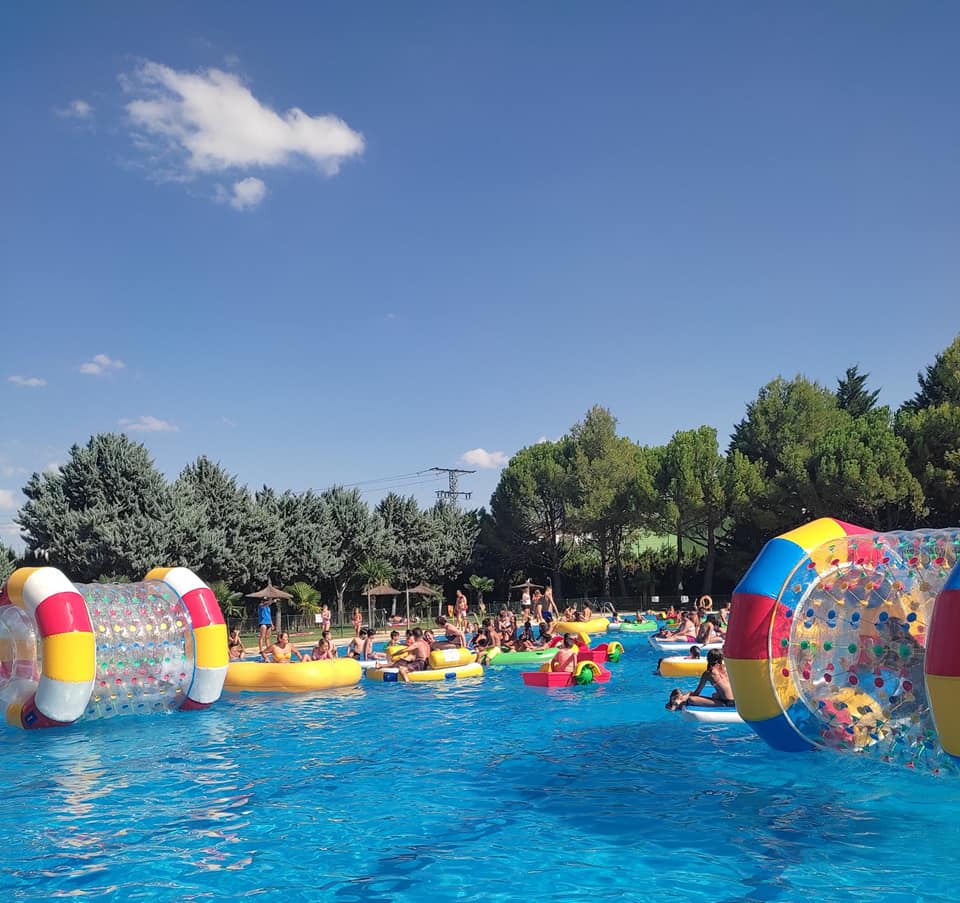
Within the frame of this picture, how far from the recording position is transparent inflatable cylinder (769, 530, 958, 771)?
7.29m

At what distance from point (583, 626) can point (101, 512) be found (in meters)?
17.3

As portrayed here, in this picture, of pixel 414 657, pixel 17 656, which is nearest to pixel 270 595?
pixel 414 657

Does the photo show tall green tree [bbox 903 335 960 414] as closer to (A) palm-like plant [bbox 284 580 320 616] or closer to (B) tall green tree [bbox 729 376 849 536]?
(B) tall green tree [bbox 729 376 849 536]

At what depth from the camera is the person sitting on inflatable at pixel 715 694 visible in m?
12.3

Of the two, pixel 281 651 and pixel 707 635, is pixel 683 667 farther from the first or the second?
pixel 281 651

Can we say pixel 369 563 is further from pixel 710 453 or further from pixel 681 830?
pixel 681 830

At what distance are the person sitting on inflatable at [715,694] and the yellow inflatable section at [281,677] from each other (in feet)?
22.7

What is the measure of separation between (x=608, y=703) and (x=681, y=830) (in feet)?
24.6

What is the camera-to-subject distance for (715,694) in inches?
506

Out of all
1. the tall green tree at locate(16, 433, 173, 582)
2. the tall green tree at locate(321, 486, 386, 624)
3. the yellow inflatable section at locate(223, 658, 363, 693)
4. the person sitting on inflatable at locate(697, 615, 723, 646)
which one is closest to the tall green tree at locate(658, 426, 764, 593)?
the tall green tree at locate(321, 486, 386, 624)

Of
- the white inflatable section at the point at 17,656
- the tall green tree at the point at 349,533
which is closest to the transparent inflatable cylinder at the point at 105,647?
the white inflatable section at the point at 17,656

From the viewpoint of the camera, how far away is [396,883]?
6602 millimetres

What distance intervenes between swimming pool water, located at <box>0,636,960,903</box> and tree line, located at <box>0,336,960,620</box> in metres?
21.2

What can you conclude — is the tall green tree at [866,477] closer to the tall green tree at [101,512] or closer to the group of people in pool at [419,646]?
the group of people in pool at [419,646]
